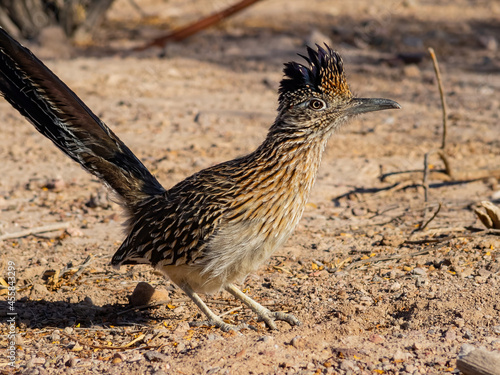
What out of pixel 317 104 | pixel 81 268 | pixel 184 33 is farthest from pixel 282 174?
pixel 184 33

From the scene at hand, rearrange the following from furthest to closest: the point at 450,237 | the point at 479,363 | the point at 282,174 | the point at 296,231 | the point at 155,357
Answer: the point at 296,231, the point at 450,237, the point at 282,174, the point at 155,357, the point at 479,363

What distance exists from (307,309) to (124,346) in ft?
4.19

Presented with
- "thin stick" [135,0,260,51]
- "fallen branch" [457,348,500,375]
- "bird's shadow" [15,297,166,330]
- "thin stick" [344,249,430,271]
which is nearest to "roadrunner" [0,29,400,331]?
"bird's shadow" [15,297,166,330]

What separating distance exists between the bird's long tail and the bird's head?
4.03 feet

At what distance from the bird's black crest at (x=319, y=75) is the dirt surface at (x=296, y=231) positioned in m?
0.58

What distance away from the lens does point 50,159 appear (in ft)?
26.0

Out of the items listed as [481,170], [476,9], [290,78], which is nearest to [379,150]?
[481,170]

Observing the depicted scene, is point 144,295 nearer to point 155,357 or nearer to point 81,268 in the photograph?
point 81,268

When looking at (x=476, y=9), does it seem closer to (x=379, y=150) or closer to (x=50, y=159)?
(x=379, y=150)

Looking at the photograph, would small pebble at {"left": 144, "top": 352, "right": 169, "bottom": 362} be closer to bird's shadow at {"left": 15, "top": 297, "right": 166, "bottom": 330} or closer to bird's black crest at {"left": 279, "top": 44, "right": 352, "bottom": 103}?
bird's shadow at {"left": 15, "top": 297, "right": 166, "bottom": 330}

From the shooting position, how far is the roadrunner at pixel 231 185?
14.3ft

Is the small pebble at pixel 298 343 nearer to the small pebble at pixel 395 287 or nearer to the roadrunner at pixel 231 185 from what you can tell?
the roadrunner at pixel 231 185

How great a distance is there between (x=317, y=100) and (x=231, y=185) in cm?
80

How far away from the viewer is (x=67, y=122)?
492 cm
